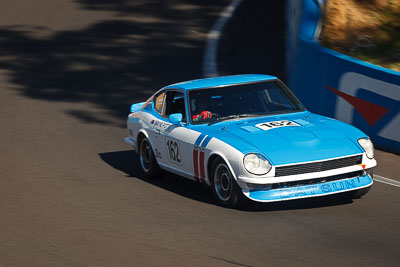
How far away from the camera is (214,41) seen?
20562 millimetres

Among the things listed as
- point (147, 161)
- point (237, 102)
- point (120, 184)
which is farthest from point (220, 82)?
point (120, 184)

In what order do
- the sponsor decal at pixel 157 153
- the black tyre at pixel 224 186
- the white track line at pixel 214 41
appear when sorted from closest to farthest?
the black tyre at pixel 224 186
the sponsor decal at pixel 157 153
the white track line at pixel 214 41

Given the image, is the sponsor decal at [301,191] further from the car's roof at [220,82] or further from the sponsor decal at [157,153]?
the sponsor decal at [157,153]

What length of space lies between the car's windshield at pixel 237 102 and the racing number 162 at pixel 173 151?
0.39m

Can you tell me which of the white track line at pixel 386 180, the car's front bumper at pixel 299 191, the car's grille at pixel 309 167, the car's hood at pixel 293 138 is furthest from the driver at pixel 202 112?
the white track line at pixel 386 180

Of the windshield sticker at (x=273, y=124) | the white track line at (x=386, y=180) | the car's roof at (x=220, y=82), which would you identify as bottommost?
the white track line at (x=386, y=180)

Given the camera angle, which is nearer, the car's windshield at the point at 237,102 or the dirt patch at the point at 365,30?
the car's windshield at the point at 237,102

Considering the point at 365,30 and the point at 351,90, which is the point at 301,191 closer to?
the point at 351,90

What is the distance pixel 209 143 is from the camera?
8.91 m

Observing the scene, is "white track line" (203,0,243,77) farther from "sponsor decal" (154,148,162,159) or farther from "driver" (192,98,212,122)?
"driver" (192,98,212,122)

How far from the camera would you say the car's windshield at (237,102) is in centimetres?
966

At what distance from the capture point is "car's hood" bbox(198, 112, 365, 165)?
837cm

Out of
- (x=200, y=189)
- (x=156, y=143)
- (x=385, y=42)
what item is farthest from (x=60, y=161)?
(x=385, y=42)

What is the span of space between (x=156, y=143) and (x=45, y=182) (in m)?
1.58
